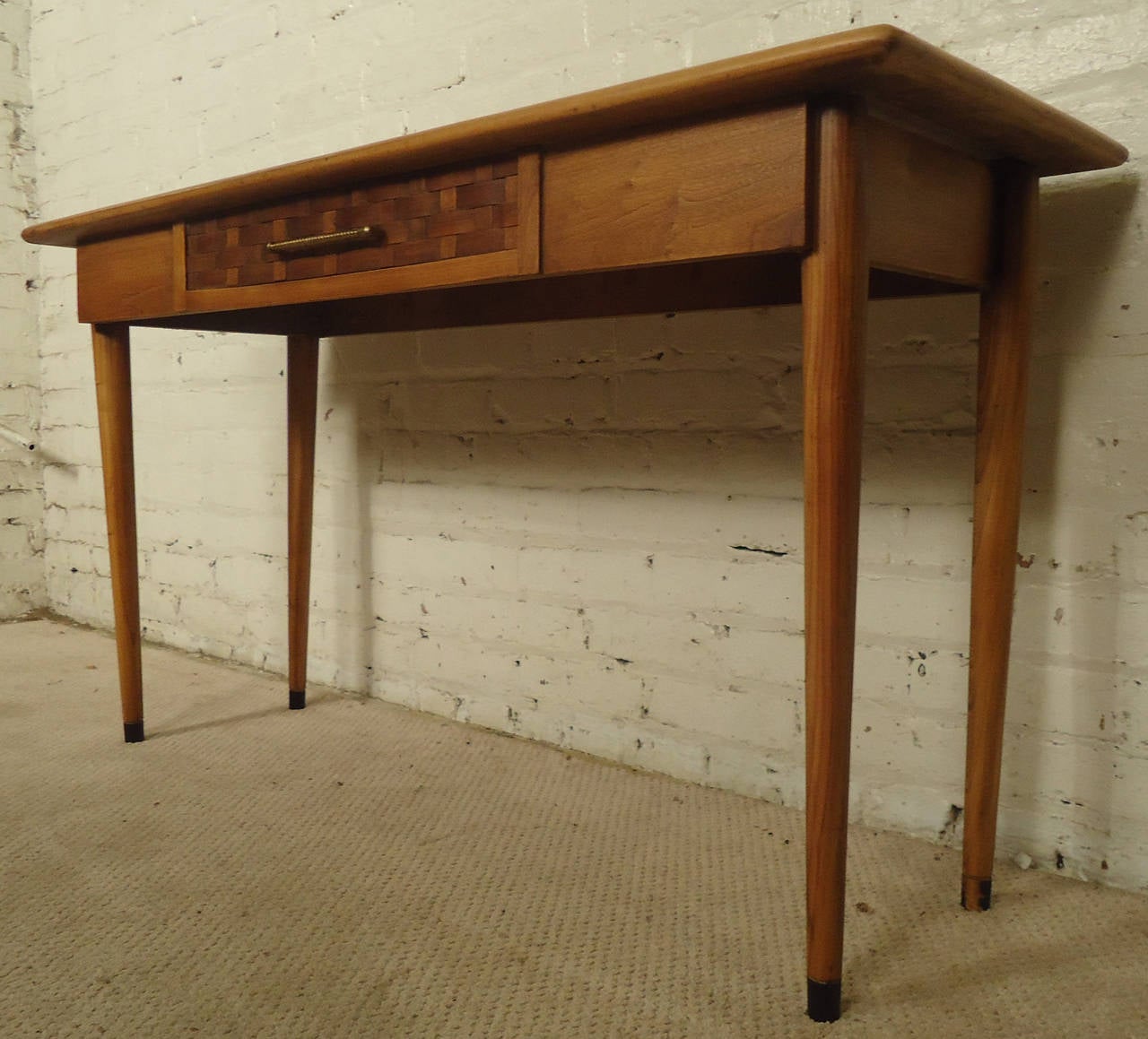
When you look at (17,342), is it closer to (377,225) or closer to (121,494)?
(121,494)

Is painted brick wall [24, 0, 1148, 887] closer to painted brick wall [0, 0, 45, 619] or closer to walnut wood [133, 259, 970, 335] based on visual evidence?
walnut wood [133, 259, 970, 335]

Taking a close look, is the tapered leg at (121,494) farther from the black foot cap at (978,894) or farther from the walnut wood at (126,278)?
the black foot cap at (978,894)

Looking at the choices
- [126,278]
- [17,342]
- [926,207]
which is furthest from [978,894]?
[17,342]

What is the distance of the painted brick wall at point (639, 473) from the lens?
3.66ft

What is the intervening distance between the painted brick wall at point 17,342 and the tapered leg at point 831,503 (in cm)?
235

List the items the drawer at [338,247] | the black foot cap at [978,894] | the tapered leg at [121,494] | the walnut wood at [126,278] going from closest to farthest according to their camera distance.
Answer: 1. the drawer at [338,247]
2. the black foot cap at [978,894]
3. the walnut wood at [126,278]
4. the tapered leg at [121,494]

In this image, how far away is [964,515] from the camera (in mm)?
1203

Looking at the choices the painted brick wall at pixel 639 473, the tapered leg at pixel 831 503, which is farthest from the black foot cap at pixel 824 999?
the painted brick wall at pixel 639 473

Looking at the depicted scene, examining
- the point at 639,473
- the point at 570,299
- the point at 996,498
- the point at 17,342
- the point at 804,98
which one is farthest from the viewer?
the point at 17,342

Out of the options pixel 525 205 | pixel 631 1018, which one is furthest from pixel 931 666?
pixel 525 205

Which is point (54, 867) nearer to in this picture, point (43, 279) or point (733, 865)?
point (733, 865)

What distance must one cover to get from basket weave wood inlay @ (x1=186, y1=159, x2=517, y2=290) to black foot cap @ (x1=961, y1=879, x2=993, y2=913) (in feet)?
2.59

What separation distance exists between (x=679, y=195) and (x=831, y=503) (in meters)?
0.28

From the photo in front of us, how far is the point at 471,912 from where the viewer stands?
1.06 meters
